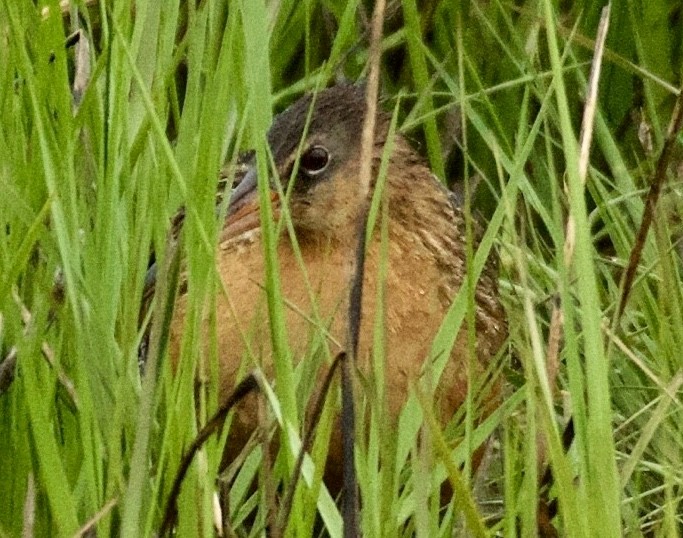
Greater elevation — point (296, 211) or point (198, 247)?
point (198, 247)

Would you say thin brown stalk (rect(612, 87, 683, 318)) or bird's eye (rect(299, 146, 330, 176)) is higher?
thin brown stalk (rect(612, 87, 683, 318))

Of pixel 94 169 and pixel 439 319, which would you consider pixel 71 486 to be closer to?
pixel 94 169

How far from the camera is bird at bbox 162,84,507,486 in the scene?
2170mm

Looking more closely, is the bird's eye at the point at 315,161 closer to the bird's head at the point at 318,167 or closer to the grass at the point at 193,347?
the bird's head at the point at 318,167

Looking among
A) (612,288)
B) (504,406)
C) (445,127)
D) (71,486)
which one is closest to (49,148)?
(71,486)

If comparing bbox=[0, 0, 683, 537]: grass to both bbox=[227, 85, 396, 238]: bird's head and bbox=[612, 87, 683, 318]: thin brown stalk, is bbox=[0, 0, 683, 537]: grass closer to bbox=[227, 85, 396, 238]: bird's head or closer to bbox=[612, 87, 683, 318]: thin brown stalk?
bbox=[612, 87, 683, 318]: thin brown stalk

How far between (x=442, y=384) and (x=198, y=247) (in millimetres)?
537

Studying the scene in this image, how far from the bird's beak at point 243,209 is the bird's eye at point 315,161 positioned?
6cm

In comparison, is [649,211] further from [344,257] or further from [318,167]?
[318,167]

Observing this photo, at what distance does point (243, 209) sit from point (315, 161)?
13 centimetres

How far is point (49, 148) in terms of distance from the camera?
1.79 m

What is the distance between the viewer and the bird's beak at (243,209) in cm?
238

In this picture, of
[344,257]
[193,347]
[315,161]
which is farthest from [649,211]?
[315,161]

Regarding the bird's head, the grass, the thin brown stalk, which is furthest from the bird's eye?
the thin brown stalk
